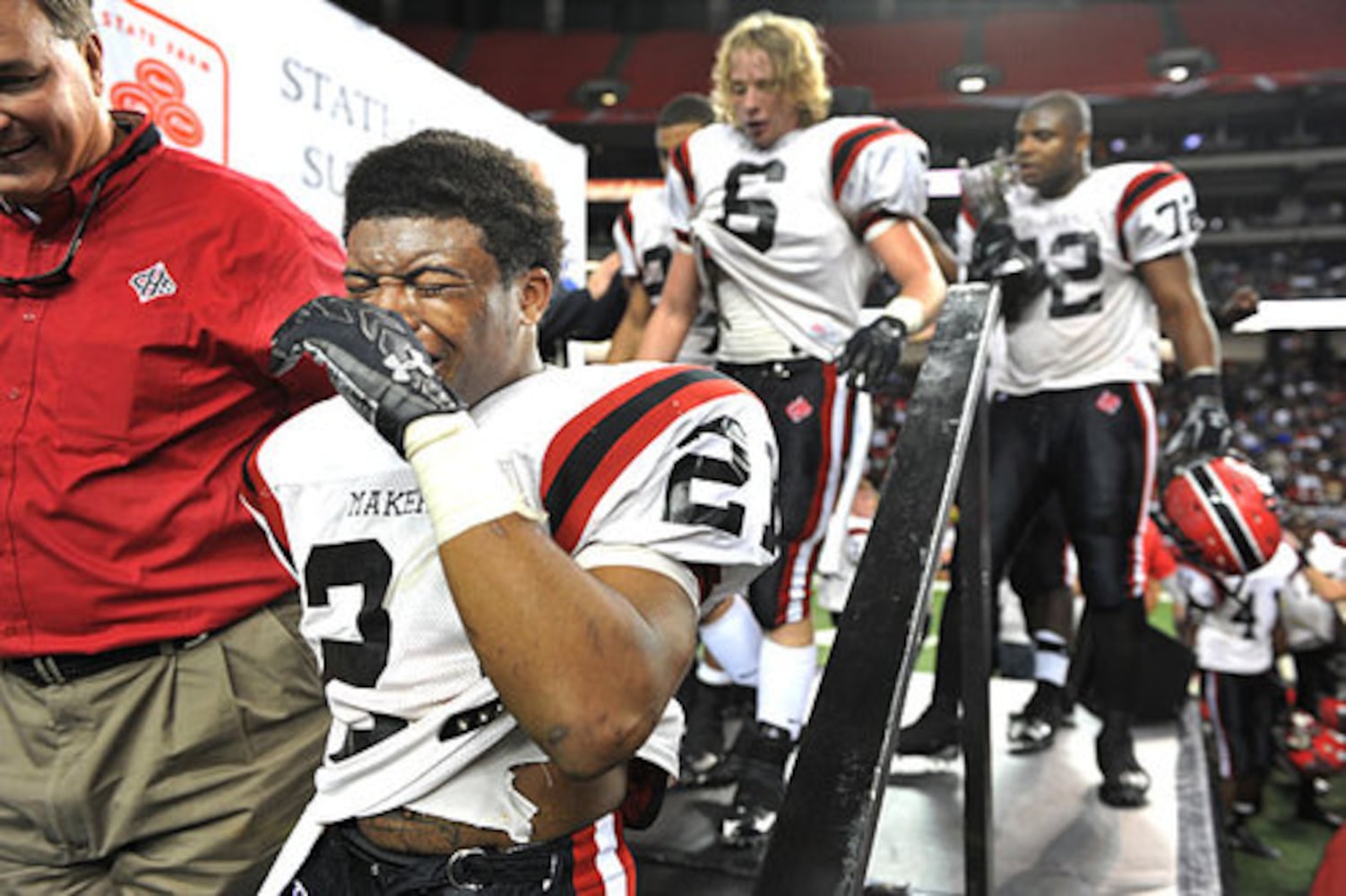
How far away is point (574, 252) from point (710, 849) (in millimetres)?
3646

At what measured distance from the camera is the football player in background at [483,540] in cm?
95

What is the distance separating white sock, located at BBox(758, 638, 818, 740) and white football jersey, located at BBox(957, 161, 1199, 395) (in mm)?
1346

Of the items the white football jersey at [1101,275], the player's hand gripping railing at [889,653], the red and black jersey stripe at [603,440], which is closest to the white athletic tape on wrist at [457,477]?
the red and black jersey stripe at [603,440]

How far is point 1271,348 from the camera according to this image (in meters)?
24.1

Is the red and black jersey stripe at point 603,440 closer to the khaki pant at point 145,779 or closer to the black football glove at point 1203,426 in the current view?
the khaki pant at point 145,779

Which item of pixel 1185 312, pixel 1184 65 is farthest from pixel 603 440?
pixel 1184 65

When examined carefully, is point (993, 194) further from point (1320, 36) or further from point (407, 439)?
point (1320, 36)

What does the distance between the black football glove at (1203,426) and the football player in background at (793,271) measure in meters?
0.96

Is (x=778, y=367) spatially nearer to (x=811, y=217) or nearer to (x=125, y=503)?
(x=811, y=217)

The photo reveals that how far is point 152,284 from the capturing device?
5.31 ft

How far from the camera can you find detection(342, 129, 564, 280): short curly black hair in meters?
1.28

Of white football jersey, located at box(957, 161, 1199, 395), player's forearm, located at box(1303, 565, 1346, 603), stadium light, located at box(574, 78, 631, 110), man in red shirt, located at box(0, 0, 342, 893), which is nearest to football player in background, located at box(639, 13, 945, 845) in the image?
white football jersey, located at box(957, 161, 1199, 395)

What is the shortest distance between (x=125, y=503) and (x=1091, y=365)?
105 inches

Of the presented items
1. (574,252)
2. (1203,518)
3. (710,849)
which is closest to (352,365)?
(710,849)
